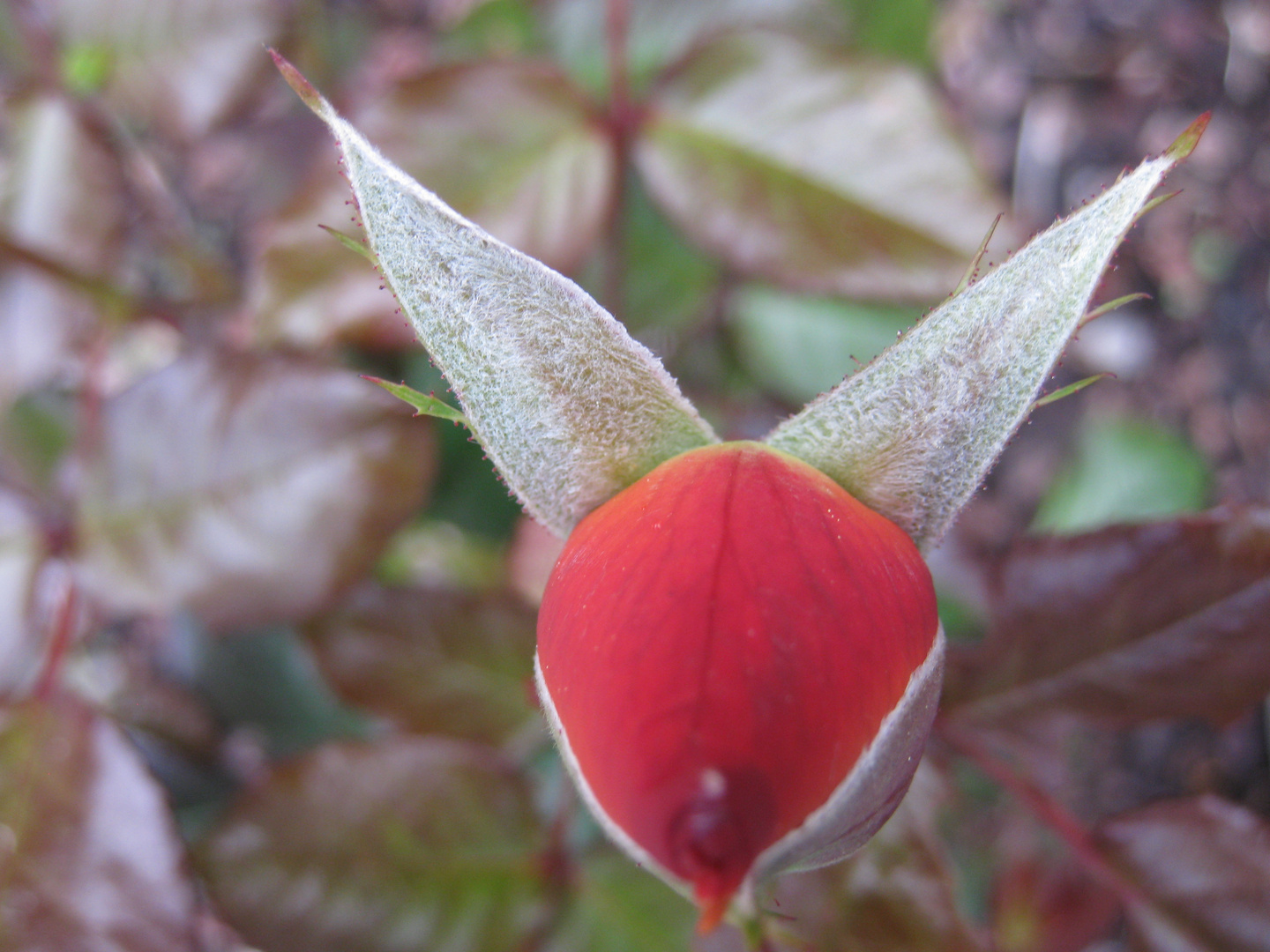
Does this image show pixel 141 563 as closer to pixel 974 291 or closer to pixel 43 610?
pixel 43 610

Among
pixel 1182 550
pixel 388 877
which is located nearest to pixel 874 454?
pixel 1182 550

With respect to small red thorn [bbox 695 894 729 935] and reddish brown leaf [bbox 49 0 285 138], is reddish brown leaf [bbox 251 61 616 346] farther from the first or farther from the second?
small red thorn [bbox 695 894 729 935]

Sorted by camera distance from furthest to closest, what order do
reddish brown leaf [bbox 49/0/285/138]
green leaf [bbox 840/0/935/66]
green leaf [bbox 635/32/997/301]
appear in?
green leaf [bbox 840/0/935/66]
reddish brown leaf [bbox 49/0/285/138]
green leaf [bbox 635/32/997/301]

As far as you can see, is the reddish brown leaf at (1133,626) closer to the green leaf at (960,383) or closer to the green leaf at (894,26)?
the green leaf at (960,383)

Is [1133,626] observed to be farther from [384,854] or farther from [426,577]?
[426,577]

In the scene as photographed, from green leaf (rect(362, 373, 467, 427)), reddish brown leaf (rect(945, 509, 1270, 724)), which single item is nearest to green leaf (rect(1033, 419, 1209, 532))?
reddish brown leaf (rect(945, 509, 1270, 724))
